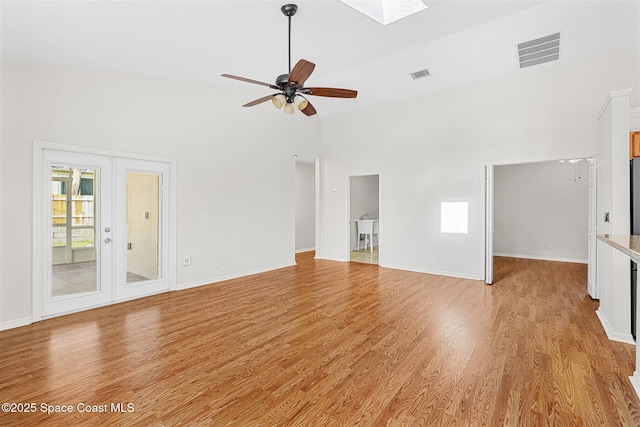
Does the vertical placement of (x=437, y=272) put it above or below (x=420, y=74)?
below

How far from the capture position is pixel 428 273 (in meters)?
5.95

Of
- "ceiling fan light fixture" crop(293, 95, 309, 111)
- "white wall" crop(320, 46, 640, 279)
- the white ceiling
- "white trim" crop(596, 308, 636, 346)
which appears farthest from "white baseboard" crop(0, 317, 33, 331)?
"white trim" crop(596, 308, 636, 346)

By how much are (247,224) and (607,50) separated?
6.37 metres

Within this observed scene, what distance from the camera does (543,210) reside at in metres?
7.33

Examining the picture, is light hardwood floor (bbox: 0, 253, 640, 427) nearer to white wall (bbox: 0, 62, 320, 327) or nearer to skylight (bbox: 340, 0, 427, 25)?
white wall (bbox: 0, 62, 320, 327)

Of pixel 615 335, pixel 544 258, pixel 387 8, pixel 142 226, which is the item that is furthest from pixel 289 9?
pixel 544 258

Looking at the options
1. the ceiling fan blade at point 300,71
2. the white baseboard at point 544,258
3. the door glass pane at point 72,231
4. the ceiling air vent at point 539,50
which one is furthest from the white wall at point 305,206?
the ceiling fan blade at point 300,71

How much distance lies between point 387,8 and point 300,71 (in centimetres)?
159

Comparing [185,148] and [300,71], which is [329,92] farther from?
[185,148]

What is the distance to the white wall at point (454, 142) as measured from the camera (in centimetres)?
459

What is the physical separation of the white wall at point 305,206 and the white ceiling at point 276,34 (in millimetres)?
4210

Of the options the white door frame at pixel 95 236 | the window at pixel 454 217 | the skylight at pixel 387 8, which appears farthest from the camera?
the window at pixel 454 217

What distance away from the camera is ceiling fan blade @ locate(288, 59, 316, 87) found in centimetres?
269

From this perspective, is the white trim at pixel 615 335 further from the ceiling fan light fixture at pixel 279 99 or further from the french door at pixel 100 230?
the french door at pixel 100 230
